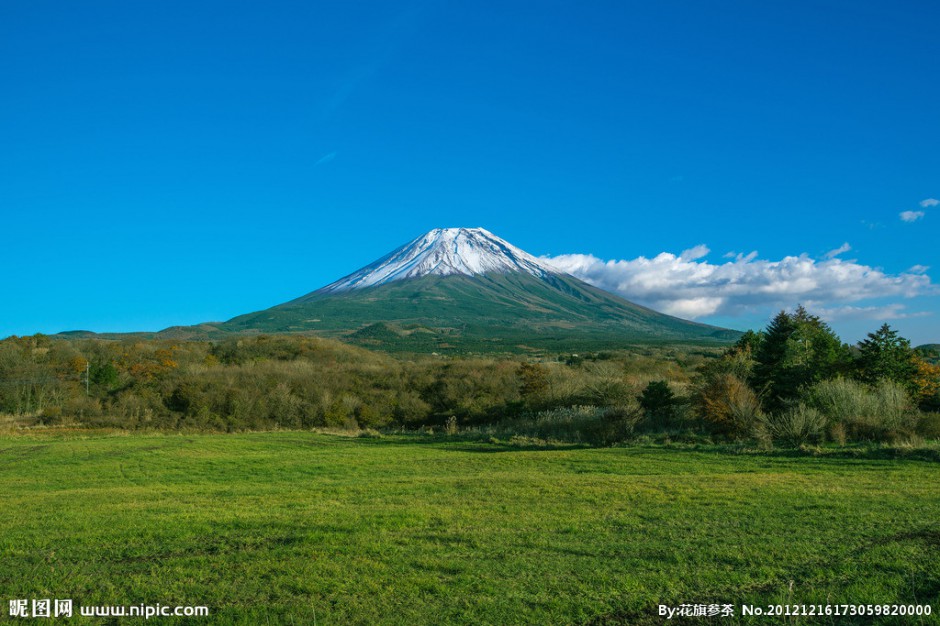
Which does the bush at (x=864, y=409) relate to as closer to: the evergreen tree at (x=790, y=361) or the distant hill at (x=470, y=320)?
the evergreen tree at (x=790, y=361)

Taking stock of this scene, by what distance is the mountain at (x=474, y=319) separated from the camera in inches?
4975

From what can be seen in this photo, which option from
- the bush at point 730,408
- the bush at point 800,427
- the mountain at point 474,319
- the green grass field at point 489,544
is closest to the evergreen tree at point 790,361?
the bush at point 730,408

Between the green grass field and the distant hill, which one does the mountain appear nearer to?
the distant hill

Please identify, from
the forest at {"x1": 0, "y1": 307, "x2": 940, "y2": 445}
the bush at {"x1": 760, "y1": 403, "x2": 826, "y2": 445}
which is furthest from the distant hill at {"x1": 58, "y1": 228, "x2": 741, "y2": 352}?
the bush at {"x1": 760, "y1": 403, "x2": 826, "y2": 445}

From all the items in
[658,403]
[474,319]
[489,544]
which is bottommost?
[489,544]

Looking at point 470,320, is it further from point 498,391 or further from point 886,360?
point 886,360

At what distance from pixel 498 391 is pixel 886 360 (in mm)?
30988

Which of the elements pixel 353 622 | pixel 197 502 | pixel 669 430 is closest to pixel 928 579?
pixel 353 622

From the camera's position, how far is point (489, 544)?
25.1ft

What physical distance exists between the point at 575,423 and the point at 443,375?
28.9 metres

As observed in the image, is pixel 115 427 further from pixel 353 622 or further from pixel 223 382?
pixel 353 622

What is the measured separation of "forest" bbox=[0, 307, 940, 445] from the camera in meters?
22.8

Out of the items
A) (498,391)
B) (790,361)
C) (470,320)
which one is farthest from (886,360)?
(470,320)

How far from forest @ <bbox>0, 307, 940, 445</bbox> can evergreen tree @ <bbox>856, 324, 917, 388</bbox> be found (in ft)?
0.20
